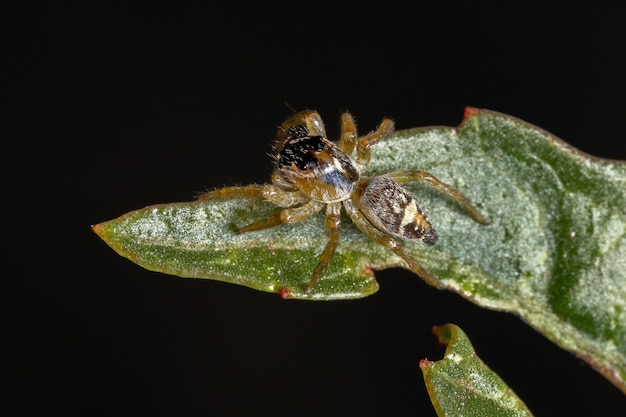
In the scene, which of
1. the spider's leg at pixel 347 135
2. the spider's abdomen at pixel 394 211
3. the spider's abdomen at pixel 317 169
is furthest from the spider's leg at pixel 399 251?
the spider's leg at pixel 347 135

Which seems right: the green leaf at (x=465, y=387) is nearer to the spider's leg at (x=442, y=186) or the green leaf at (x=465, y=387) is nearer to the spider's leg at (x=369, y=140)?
the spider's leg at (x=442, y=186)

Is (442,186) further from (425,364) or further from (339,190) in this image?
(425,364)

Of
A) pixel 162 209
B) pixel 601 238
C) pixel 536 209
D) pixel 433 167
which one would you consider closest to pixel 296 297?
pixel 162 209

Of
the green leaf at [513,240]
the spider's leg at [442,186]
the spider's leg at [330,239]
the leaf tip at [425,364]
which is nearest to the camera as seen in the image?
the leaf tip at [425,364]

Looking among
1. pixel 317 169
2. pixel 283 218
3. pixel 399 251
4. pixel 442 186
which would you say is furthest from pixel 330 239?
pixel 317 169

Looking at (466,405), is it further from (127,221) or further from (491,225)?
(127,221)
